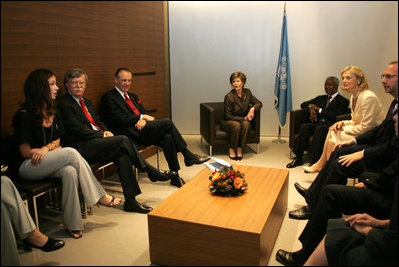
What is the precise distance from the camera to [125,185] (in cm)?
341

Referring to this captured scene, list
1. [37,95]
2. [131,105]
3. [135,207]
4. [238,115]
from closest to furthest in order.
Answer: [37,95], [135,207], [131,105], [238,115]

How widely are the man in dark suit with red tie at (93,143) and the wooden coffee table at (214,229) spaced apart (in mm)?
768

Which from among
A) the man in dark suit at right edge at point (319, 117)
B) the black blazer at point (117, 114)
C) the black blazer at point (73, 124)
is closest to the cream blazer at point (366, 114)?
the man in dark suit at right edge at point (319, 117)

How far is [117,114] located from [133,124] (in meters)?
0.23

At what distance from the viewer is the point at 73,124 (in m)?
3.43

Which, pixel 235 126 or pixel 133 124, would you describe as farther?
pixel 235 126

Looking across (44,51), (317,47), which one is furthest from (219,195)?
(317,47)

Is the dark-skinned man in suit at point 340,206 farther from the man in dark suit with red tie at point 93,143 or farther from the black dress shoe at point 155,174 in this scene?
the black dress shoe at point 155,174

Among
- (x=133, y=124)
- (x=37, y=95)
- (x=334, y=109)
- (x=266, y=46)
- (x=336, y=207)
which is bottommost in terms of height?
(x=336, y=207)

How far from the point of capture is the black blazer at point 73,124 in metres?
3.43

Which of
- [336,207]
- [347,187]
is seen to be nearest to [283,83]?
[347,187]

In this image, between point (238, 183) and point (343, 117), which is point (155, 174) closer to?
point (238, 183)

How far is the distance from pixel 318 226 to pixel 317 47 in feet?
14.2

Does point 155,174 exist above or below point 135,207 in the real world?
above
